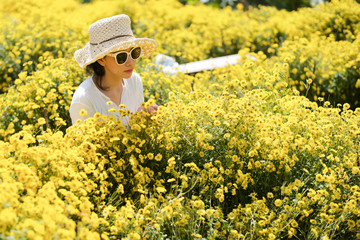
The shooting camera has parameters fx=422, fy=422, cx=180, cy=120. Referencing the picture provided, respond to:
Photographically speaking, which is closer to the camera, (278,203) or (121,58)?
(278,203)

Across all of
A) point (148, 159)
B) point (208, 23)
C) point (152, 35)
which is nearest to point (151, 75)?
point (148, 159)

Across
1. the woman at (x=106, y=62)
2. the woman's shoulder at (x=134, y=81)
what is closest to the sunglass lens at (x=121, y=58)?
the woman at (x=106, y=62)

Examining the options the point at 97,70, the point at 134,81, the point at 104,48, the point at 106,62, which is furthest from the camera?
the point at 134,81

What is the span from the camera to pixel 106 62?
10.9 feet

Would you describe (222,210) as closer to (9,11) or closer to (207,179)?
(207,179)

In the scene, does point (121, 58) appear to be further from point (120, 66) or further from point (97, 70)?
point (97, 70)

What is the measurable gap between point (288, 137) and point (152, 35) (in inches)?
200

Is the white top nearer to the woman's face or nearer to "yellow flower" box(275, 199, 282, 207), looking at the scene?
the woman's face

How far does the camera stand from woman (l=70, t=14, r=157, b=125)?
3219 millimetres

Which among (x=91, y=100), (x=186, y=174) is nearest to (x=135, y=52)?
(x=91, y=100)

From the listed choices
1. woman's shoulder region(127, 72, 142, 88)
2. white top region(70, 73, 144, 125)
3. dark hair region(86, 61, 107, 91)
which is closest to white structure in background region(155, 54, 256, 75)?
woman's shoulder region(127, 72, 142, 88)

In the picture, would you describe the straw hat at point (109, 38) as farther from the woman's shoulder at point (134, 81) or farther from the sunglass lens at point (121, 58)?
the woman's shoulder at point (134, 81)

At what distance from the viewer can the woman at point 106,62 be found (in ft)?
10.6

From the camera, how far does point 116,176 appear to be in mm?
2850
